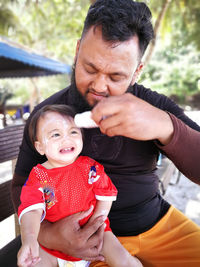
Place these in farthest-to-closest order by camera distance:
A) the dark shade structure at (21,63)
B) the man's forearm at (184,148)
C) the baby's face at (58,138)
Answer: the dark shade structure at (21,63)
the baby's face at (58,138)
the man's forearm at (184,148)

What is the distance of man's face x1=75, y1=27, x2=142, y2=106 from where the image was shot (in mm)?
1289

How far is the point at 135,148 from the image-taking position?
4.81 feet

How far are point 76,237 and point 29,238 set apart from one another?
0.23 m

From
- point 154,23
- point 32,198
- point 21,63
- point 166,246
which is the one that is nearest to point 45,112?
point 32,198

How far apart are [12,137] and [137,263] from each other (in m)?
1.15

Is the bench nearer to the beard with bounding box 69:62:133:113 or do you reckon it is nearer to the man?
the man

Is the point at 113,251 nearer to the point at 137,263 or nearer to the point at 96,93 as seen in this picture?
the point at 137,263

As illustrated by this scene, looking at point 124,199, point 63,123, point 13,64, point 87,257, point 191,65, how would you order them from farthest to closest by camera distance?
point 191,65 < point 13,64 < point 124,199 < point 63,123 < point 87,257

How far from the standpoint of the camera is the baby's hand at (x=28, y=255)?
1003mm

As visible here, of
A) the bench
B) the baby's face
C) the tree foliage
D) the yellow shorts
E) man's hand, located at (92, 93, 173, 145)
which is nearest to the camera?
man's hand, located at (92, 93, 173, 145)

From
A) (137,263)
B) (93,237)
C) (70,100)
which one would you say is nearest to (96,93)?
(70,100)

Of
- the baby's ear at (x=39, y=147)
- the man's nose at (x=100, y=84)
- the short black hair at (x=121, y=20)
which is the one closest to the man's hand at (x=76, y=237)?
the baby's ear at (x=39, y=147)

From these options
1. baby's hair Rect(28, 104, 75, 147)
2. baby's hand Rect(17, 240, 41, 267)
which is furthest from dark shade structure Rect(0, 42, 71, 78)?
baby's hand Rect(17, 240, 41, 267)

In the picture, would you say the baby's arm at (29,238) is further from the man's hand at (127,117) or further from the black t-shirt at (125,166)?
the man's hand at (127,117)
